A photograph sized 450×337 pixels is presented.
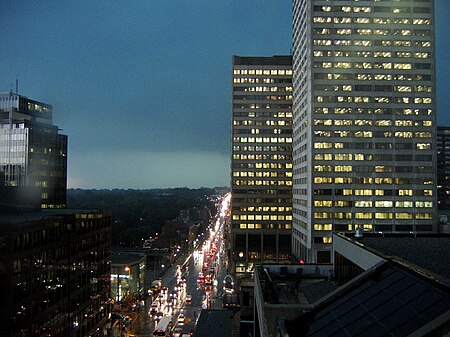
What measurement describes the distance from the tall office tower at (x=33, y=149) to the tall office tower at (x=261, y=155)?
4200cm

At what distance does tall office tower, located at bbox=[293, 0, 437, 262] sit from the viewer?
243ft

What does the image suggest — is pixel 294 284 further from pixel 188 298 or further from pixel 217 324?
pixel 188 298

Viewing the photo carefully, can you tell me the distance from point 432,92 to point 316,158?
77.6ft

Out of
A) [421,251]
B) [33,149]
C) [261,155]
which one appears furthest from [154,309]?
[261,155]

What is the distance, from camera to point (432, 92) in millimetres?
73938

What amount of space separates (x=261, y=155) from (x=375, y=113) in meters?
31.0

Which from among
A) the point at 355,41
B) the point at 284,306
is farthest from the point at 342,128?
the point at 284,306

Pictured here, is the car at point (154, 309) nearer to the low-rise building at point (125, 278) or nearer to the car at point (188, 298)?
the low-rise building at point (125, 278)

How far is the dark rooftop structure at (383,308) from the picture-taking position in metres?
12.0

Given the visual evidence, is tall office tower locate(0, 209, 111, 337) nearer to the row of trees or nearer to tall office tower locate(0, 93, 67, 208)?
tall office tower locate(0, 93, 67, 208)

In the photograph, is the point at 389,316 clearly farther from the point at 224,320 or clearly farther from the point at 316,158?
the point at 316,158

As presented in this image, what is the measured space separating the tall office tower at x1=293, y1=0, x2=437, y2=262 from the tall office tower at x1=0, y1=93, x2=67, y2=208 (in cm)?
4300

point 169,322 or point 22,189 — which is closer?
point 22,189

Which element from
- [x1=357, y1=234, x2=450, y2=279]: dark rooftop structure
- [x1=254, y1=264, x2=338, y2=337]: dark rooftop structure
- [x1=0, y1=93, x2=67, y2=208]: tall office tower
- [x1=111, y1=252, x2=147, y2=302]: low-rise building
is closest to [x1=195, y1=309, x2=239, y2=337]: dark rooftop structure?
[x1=254, y1=264, x2=338, y2=337]: dark rooftop structure
